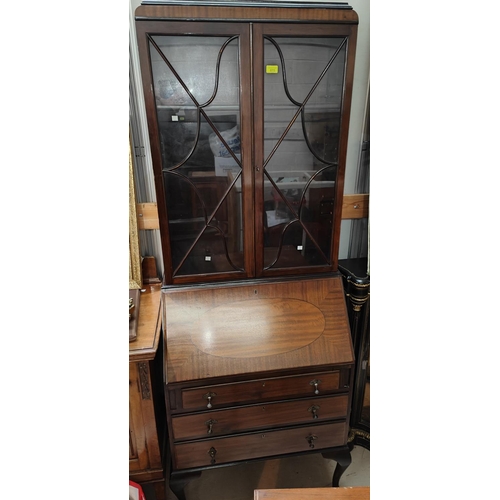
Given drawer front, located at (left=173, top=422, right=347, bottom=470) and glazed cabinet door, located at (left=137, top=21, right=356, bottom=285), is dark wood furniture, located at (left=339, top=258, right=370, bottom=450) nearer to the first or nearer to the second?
glazed cabinet door, located at (left=137, top=21, right=356, bottom=285)

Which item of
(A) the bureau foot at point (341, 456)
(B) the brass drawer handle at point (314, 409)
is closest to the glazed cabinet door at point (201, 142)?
(B) the brass drawer handle at point (314, 409)

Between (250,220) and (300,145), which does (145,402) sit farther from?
(300,145)

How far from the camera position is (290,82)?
1.11 meters

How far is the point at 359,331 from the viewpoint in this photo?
57.6 inches

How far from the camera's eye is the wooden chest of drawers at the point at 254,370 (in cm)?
118

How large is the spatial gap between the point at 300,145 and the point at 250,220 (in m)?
0.29

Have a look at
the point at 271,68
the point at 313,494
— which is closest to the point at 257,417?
the point at 313,494

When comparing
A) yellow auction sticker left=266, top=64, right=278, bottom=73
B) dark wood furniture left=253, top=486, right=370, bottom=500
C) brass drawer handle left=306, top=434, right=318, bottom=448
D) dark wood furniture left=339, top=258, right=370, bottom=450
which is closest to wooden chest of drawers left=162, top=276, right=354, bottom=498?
brass drawer handle left=306, top=434, right=318, bottom=448

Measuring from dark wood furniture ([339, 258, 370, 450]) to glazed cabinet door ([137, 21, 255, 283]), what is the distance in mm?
421
